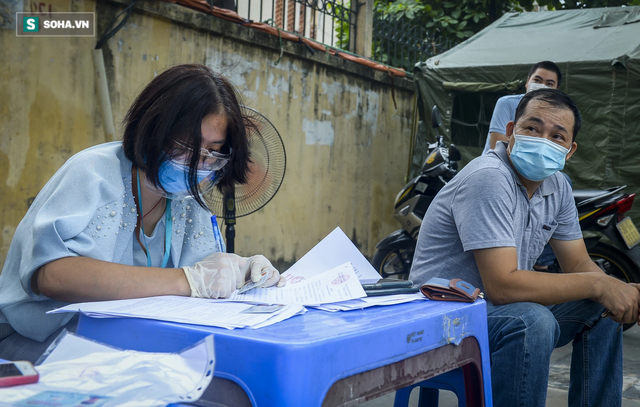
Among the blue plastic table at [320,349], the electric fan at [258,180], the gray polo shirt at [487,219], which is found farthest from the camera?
the electric fan at [258,180]

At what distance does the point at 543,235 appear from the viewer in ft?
6.77

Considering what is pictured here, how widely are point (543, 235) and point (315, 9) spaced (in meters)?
4.16

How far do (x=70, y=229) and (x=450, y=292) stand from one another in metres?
0.81

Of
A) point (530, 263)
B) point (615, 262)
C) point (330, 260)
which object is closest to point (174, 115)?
point (330, 260)

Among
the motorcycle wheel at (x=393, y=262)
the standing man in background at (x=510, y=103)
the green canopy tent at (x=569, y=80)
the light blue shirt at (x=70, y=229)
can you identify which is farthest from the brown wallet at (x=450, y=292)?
the green canopy tent at (x=569, y=80)

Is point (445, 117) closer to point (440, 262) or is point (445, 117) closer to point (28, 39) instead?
point (28, 39)

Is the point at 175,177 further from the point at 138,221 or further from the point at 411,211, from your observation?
the point at 411,211

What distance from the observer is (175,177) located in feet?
4.88

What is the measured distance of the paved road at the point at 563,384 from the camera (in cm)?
250

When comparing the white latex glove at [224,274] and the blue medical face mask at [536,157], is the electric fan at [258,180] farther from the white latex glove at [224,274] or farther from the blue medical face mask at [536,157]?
the white latex glove at [224,274]

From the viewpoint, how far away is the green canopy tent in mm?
5055

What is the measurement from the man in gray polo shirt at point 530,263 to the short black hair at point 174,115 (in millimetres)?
811

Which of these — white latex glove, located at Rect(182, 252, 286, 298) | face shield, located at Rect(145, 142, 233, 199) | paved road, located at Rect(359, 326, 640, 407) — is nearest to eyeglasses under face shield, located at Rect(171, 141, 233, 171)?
face shield, located at Rect(145, 142, 233, 199)

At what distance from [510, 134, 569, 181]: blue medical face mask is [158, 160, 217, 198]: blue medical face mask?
1086mm
